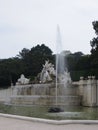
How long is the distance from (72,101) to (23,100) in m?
4.97

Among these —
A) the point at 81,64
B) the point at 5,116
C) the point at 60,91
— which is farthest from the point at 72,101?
the point at 81,64

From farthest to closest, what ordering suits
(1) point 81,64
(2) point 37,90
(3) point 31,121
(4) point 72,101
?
1. (1) point 81,64
2. (2) point 37,90
3. (4) point 72,101
4. (3) point 31,121

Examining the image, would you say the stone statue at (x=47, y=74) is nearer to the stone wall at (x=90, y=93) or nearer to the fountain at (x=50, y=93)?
the fountain at (x=50, y=93)

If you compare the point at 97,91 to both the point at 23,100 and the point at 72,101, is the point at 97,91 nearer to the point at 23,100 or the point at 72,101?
the point at 72,101

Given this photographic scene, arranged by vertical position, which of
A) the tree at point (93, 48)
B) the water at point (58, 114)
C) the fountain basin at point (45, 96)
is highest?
the tree at point (93, 48)

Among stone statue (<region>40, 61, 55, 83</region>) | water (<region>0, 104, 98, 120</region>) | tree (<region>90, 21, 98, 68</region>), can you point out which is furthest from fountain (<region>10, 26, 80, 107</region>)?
water (<region>0, 104, 98, 120</region>)

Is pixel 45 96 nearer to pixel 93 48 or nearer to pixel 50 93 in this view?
pixel 50 93

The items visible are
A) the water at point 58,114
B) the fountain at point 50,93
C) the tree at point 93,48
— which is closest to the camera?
the water at point 58,114

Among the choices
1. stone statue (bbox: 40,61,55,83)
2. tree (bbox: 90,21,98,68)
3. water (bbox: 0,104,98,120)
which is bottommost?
water (bbox: 0,104,98,120)

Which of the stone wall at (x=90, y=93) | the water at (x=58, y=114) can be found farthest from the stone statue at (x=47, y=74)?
the water at (x=58, y=114)

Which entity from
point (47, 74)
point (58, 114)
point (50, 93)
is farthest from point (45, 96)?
point (58, 114)

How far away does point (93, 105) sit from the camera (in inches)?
1667

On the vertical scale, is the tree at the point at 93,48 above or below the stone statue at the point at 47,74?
above

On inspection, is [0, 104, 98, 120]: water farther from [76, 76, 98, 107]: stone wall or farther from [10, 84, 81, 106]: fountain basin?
[76, 76, 98, 107]: stone wall
